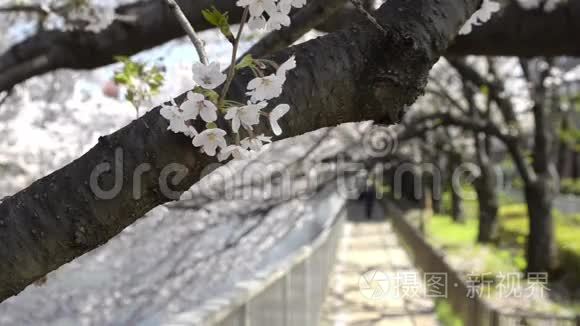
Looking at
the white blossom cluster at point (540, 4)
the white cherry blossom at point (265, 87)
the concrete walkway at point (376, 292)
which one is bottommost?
the concrete walkway at point (376, 292)

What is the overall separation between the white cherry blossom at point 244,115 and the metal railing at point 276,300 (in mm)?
1924

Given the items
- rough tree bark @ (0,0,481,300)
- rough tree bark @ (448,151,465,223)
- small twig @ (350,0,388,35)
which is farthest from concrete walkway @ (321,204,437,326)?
small twig @ (350,0,388,35)

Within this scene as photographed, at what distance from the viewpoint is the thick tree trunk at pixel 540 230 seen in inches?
448

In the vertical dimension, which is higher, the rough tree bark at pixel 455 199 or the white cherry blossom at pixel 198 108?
the white cherry blossom at pixel 198 108

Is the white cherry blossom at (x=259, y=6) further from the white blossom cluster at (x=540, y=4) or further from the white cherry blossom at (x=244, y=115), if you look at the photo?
the white blossom cluster at (x=540, y=4)

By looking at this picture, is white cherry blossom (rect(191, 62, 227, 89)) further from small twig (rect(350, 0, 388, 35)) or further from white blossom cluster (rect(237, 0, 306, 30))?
small twig (rect(350, 0, 388, 35))

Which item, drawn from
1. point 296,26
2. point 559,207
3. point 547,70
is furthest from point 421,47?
point 559,207

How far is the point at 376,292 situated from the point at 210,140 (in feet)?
31.9

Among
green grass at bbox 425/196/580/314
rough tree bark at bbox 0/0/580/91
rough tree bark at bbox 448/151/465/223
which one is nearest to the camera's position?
rough tree bark at bbox 0/0/580/91

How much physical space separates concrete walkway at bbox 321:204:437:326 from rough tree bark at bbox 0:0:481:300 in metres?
7.84

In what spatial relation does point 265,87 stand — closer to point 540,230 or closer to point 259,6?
point 259,6

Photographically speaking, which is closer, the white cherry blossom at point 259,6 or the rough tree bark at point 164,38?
the white cherry blossom at point 259,6

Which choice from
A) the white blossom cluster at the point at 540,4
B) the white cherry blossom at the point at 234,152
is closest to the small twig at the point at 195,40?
the white cherry blossom at the point at 234,152

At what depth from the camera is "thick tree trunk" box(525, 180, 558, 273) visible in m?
11.4
